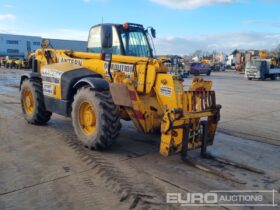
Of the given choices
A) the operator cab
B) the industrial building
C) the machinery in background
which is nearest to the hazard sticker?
the operator cab

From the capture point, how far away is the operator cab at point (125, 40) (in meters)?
6.85

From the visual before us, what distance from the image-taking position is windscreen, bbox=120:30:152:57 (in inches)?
273

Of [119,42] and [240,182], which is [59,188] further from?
[119,42]

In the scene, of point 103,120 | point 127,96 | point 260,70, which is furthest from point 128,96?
point 260,70

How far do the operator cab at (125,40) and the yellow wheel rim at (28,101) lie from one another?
2.02 meters

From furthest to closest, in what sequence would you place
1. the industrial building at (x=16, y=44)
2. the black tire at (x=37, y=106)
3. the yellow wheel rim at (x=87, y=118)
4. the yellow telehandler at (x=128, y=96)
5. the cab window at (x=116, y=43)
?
1. the industrial building at (x=16, y=44)
2. the black tire at (x=37, y=106)
3. the cab window at (x=116, y=43)
4. the yellow wheel rim at (x=87, y=118)
5. the yellow telehandler at (x=128, y=96)

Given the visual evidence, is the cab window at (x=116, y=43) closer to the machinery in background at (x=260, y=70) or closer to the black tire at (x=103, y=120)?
the black tire at (x=103, y=120)

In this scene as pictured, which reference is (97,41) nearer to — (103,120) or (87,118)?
(87,118)

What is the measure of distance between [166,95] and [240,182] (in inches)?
70.5

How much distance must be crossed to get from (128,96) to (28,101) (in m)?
3.80

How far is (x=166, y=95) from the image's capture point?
545 centimetres

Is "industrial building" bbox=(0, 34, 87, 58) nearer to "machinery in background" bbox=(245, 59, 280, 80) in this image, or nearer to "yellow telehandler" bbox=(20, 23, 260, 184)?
"machinery in background" bbox=(245, 59, 280, 80)

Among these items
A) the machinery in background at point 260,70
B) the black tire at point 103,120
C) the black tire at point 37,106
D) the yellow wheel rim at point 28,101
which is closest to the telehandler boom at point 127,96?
the black tire at point 103,120

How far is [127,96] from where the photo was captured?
18.5ft
